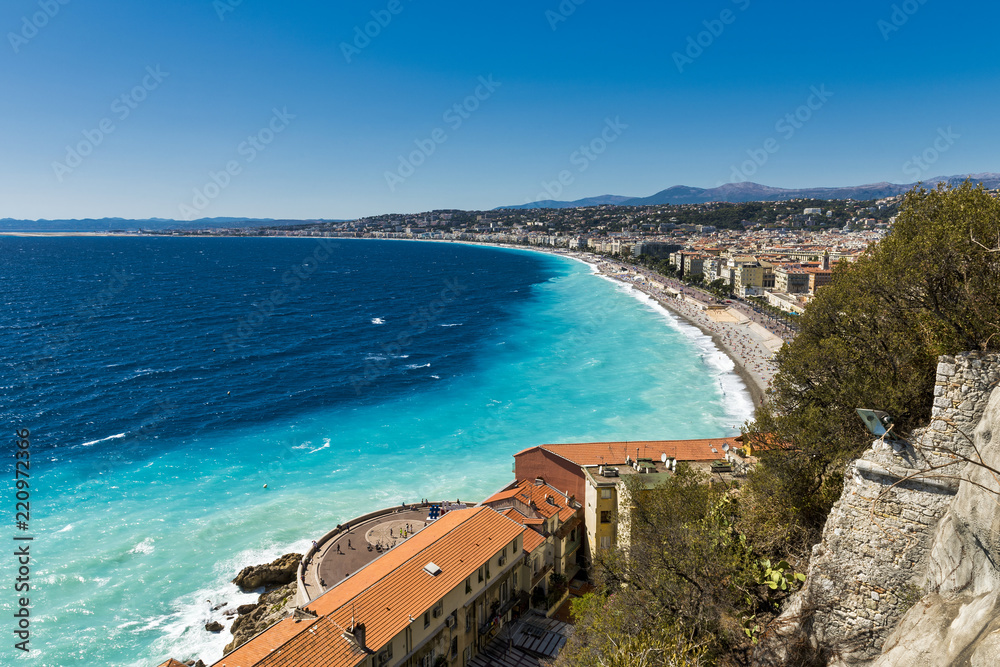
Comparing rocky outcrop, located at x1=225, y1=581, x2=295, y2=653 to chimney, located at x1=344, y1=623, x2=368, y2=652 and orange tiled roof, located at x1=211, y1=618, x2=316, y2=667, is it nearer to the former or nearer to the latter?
orange tiled roof, located at x1=211, y1=618, x2=316, y2=667

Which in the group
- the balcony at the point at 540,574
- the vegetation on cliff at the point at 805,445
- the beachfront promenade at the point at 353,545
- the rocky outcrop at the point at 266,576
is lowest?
the rocky outcrop at the point at 266,576

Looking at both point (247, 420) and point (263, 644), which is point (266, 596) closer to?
point (263, 644)

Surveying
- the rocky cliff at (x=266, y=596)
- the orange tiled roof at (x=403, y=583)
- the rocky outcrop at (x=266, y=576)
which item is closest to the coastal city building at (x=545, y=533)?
the orange tiled roof at (x=403, y=583)

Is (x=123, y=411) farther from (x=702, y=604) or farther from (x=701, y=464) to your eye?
(x=702, y=604)

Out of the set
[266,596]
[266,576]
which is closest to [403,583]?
[266,596]

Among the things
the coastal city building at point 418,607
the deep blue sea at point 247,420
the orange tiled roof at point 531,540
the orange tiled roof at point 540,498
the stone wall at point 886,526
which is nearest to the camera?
the stone wall at point 886,526

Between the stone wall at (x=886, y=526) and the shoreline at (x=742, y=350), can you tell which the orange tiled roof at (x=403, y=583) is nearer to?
the stone wall at (x=886, y=526)

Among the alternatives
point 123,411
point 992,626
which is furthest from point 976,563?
point 123,411
